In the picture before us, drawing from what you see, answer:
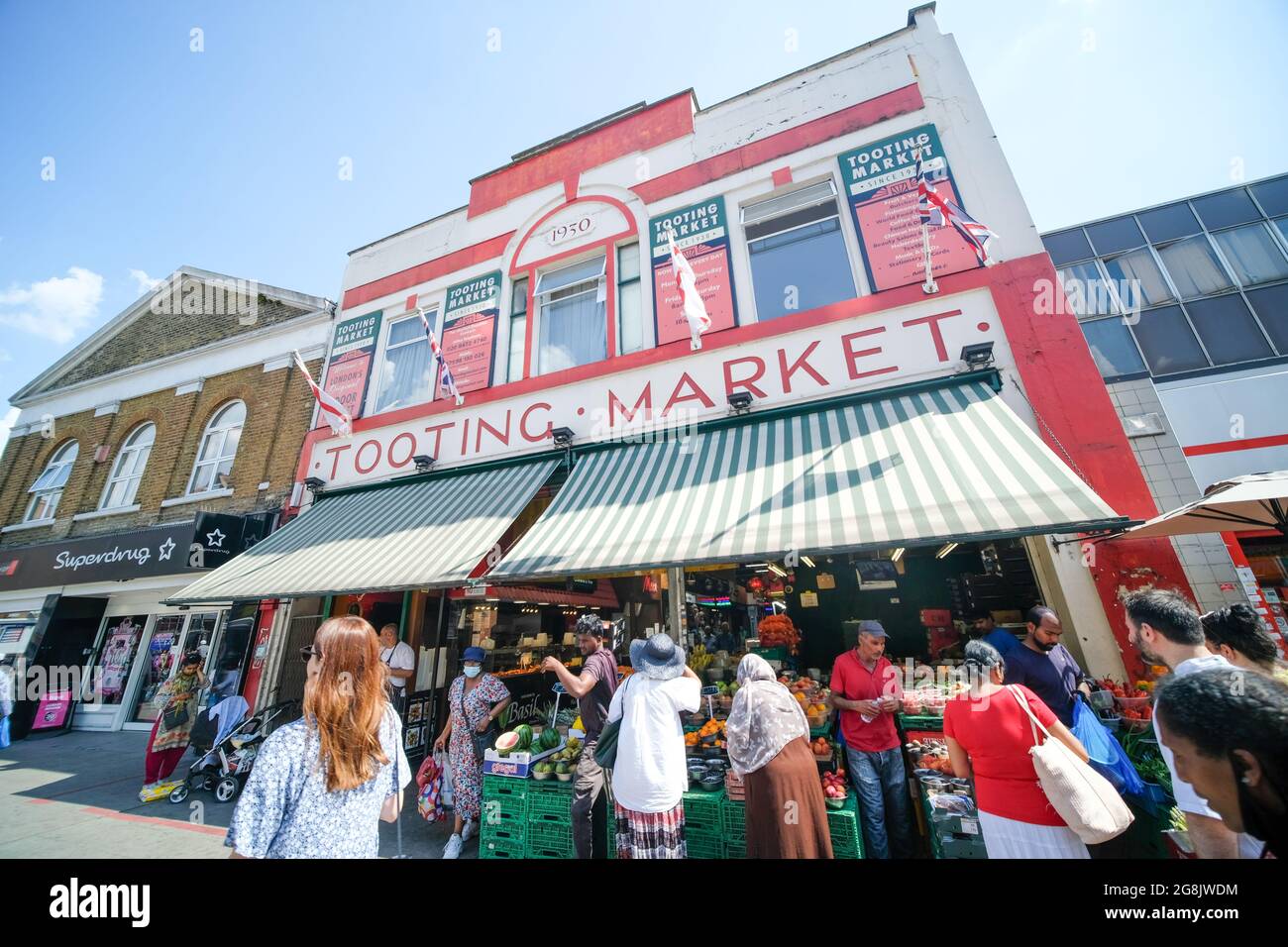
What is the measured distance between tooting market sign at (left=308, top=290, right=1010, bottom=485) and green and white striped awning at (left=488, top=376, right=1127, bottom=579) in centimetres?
40

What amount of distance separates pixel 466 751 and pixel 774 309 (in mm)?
6946

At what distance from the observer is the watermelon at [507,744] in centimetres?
457

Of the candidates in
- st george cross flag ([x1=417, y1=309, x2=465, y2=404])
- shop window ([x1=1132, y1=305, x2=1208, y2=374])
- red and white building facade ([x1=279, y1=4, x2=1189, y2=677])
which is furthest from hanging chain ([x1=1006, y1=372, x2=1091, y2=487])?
st george cross flag ([x1=417, y1=309, x2=465, y2=404])

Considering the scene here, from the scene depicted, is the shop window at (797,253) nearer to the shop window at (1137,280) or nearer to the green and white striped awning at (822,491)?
the green and white striped awning at (822,491)

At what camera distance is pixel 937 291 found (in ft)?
18.8

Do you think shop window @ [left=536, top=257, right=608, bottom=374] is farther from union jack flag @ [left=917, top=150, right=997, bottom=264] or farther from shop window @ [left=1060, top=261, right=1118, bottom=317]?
shop window @ [left=1060, top=261, right=1118, bottom=317]

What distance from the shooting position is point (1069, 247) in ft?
37.5

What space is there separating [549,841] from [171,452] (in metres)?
13.2

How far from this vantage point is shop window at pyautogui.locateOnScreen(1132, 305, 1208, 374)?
9.09 metres

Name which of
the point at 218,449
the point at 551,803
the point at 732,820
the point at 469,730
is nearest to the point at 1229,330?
the point at 732,820
